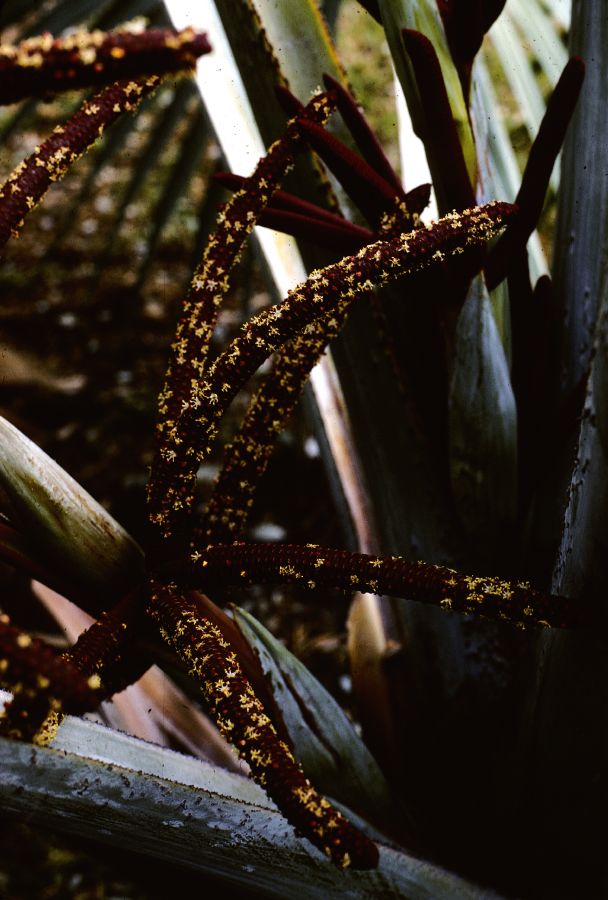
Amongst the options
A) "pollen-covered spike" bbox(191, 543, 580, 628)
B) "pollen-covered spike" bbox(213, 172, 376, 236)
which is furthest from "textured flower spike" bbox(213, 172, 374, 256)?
"pollen-covered spike" bbox(191, 543, 580, 628)

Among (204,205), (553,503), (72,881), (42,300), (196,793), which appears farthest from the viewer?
(42,300)

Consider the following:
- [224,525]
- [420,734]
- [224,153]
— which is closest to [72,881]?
[420,734]

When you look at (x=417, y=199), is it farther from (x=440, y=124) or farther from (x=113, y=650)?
Answer: (x=113, y=650)

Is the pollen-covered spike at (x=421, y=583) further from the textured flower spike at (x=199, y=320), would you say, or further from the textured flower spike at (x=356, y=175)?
the textured flower spike at (x=356, y=175)

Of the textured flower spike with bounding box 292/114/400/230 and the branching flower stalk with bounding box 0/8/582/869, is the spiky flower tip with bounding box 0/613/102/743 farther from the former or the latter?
the textured flower spike with bounding box 292/114/400/230

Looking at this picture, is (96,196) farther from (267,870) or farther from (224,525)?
(267,870)

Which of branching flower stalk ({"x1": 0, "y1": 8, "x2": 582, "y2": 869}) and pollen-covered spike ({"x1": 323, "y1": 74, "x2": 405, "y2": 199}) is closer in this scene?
branching flower stalk ({"x1": 0, "y1": 8, "x2": 582, "y2": 869})
